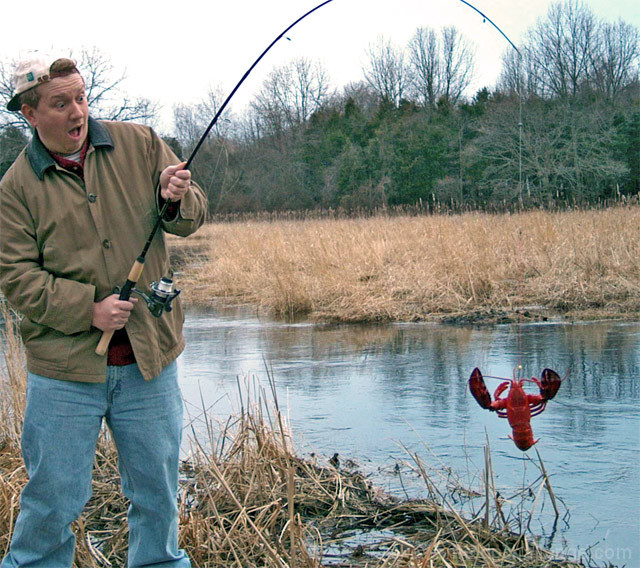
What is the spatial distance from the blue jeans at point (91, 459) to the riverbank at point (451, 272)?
6.02m

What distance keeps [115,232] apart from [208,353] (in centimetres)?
591

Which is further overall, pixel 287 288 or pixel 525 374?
pixel 287 288

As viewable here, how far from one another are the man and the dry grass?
22.4 inches

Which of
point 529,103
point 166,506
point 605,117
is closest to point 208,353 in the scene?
point 166,506

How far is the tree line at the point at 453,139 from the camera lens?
29312 mm

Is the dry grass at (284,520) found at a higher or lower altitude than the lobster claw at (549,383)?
lower

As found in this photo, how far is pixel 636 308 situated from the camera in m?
9.73

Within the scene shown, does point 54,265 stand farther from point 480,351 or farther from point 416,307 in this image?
point 416,307

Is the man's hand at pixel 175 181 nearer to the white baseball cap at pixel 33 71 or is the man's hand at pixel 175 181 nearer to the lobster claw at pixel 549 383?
the white baseball cap at pixel 33 71

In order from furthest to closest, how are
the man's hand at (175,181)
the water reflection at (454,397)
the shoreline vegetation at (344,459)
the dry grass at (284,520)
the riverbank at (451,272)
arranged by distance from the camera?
1. the riverbank at (451,272)
2. the water reflection at (454,397)
3. the shoreline vegetation at (344,459)
4. the dry grass at (284,520)
5. the man's hand at (175,181)

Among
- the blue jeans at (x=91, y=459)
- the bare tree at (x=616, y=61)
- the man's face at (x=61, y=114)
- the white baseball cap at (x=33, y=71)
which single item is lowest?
the blue jeans at (x=91, y=459)

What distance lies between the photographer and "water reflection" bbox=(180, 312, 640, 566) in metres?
4.24

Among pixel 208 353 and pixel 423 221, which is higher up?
pixel 423 221

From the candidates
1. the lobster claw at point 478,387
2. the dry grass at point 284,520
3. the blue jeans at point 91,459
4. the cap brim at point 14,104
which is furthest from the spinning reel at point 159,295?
the lobster claw at point 478,387
